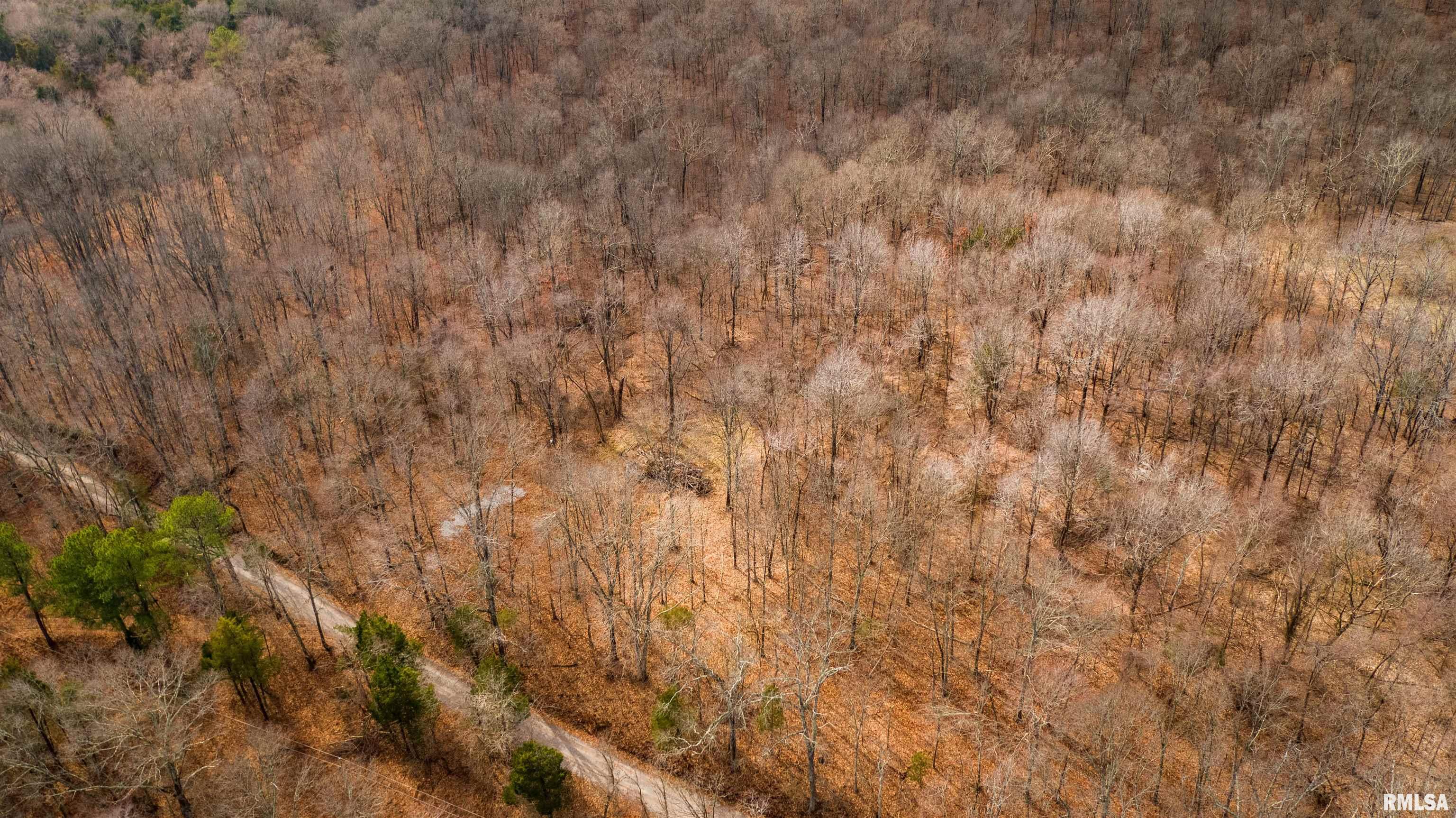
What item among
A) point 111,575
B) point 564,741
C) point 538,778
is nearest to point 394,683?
point 538,778

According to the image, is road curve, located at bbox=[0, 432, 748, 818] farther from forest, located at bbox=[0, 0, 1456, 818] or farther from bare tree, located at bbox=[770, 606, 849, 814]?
bare tree, located at bbox=[770, 606, 849, 814]

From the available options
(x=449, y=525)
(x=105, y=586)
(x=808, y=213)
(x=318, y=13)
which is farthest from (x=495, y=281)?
(x=318, y=13)

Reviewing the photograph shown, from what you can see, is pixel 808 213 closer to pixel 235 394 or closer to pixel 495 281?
pixel 495 281

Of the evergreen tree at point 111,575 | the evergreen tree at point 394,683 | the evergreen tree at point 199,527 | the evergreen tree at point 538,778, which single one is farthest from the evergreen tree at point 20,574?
the evergreen tree at point 538,778

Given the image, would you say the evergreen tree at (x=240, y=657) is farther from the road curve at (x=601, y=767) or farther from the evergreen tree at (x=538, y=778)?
the evergreen tree at (x=538, y=778)

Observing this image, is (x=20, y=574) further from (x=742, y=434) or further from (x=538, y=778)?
(x=742, y=434)
